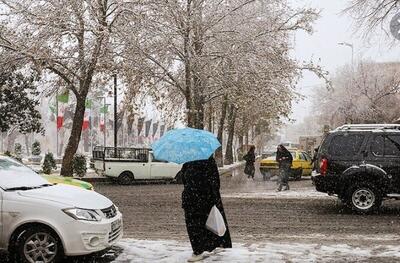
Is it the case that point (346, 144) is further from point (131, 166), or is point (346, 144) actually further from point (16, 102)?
point (16, 102)

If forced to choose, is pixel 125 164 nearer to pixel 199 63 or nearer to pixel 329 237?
pixel 199 63

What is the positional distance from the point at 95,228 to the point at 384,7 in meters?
16.2

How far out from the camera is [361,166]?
1388cm

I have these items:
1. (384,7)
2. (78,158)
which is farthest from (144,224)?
(78,158)

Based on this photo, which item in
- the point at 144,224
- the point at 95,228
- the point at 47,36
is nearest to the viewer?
the point at 95,228

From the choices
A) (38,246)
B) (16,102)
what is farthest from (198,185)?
(16,102)

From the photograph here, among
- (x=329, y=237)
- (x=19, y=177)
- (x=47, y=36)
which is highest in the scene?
(x=47, y=36)

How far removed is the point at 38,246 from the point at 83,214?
728 mm

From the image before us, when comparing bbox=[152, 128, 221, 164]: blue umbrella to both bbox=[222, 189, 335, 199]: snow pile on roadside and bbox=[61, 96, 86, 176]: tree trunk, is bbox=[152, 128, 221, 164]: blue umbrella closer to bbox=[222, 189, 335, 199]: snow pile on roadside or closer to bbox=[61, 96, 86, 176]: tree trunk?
bbox=[222, 189, 335, 199]: snow pile on roadside

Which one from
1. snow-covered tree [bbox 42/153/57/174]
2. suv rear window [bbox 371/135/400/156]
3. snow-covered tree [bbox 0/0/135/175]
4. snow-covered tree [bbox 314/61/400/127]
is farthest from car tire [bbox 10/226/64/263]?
snow-covered tree [bbox 314/61/400/127]

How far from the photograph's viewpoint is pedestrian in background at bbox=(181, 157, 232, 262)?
815cm

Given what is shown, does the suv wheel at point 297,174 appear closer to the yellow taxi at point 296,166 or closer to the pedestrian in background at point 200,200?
the yellow taxi at point 296,166

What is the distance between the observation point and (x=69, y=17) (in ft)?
82.0

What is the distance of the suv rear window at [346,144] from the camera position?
14062mm
